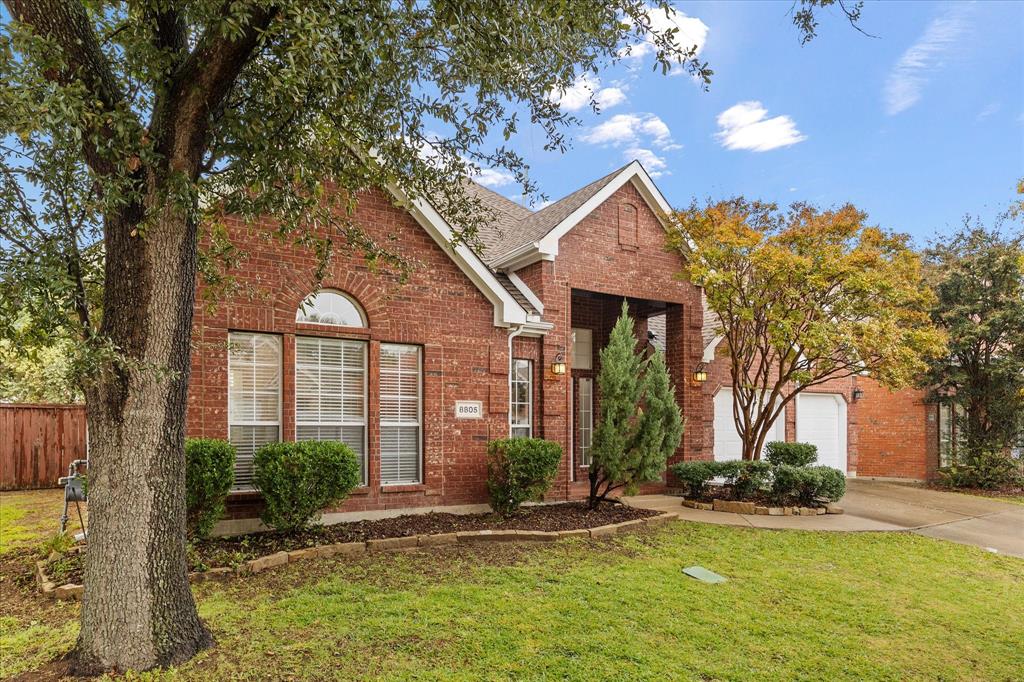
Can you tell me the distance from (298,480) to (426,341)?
9.91 feet

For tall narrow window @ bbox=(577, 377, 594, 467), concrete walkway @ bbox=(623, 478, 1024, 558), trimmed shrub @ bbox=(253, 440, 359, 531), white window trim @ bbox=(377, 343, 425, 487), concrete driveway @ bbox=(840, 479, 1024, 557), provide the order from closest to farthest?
trimmed shrub @ bbox=(253, 440, 359, 531) → white window trim @ bbox=(377, 343, 425, 487) → concrete driveway @ bbox=(840, 479, 1024, 557) → concrete walkway @ bbox=(623, 478, 1024, 558) → tall narrow window @ bbox=(577, 377, 594, 467)

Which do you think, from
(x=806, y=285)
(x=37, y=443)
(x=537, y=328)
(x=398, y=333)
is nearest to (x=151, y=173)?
(x=398, y=333)

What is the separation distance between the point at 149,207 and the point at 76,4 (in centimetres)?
156

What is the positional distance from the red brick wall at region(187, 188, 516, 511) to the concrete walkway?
4042mm

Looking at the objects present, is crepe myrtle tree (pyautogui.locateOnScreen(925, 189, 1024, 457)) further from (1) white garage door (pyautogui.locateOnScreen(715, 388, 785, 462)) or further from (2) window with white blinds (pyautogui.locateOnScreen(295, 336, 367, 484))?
(2) window with white blinds (pyautogui.locateOnScreen(295, 336, 367, 484))

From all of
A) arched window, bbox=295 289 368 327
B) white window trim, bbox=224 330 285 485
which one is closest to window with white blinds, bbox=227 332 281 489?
white window trim, bbox=224 330 285 485

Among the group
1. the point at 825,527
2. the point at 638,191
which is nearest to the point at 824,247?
the point at 638,191

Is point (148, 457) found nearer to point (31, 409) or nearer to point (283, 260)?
point (283, 260)

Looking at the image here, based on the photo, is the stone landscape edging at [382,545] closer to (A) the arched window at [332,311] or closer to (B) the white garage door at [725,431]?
(A) the arched window at [332,311]

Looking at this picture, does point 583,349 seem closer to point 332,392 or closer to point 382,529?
point 332,392

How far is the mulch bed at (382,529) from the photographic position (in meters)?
6.68

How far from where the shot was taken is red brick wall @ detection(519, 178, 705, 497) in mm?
11289

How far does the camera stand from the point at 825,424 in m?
16.6

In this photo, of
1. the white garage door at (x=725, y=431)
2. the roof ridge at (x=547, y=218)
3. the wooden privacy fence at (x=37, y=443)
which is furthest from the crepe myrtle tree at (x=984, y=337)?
the wooden privacy fence at (x=37, y=443)
